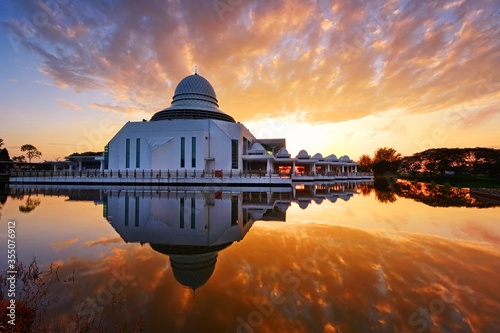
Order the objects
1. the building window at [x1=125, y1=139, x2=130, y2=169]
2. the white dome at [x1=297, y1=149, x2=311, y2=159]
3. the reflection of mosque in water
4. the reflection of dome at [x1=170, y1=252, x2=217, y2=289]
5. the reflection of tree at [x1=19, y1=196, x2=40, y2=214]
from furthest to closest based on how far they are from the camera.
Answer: the white dome at [x1=297, y1=149, x2=311, y2=159], the building window at [x1=125, y1=139, x2=130, y2=169], the reflection of tree at [x1=19, y1=196, x2=40, y2=214], the reflection of mosque in water, the reflection of dome at [x1=170, y1=252, x2=217, y2=289]

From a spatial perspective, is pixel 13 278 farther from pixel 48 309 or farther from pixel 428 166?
pixel 428 166

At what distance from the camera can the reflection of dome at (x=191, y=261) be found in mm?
5426

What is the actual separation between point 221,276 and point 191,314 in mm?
1505

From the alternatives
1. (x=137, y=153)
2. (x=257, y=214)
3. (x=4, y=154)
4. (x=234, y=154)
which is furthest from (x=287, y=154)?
(x=4, y=154)

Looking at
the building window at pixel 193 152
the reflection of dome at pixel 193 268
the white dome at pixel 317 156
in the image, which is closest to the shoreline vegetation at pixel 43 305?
the reflection of dome at pixel 193 268

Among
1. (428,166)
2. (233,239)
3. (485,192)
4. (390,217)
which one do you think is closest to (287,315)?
(233,239)

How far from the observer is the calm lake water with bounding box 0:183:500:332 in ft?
12.8

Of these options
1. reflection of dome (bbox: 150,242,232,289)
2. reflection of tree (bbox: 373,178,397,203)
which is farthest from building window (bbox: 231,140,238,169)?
reflection of dome (bbox: 150,242,232,289)

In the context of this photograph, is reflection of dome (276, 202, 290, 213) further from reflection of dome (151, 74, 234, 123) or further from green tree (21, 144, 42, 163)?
green tree (21, 144, 42, 163)

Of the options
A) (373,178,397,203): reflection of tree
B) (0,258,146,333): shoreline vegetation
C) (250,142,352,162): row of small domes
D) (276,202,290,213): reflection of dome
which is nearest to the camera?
(0,258,146,333): shoreline vegetation

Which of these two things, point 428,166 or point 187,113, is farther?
point 428,166

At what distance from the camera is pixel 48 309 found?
4141 mm

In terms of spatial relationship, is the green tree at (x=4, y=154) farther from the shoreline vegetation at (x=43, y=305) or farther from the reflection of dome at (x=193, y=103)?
the shoreline vegetation at (x=43, y=305)

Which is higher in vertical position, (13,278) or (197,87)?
(197,87)
